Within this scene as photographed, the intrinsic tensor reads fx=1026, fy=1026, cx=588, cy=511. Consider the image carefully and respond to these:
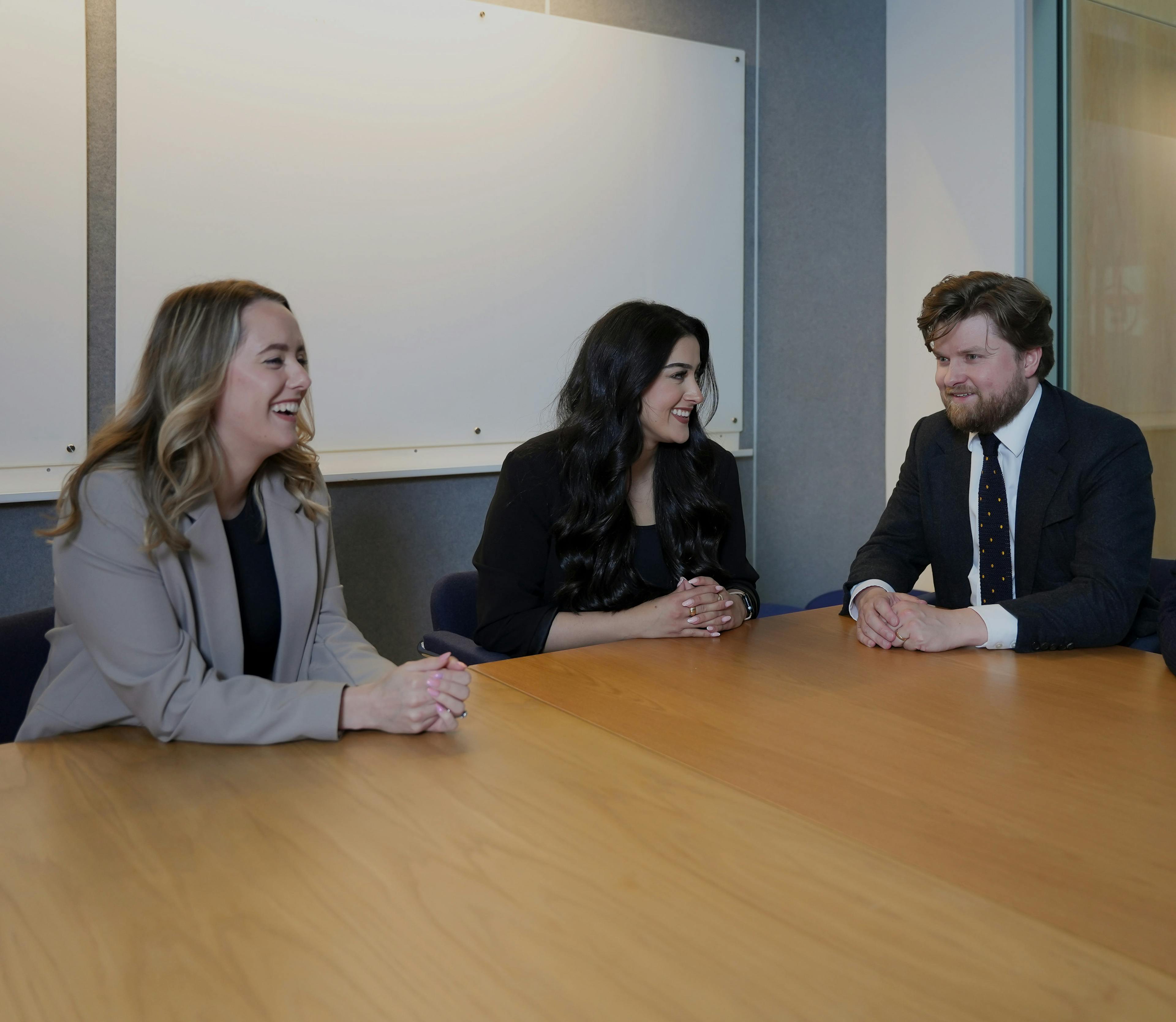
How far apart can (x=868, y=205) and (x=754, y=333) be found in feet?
2.81

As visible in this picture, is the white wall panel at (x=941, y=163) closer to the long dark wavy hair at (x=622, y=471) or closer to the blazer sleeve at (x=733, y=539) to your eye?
the blazer sleeve at (x=733, y=539)

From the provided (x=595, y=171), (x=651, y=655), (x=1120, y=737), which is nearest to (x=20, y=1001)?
(x=651, y=655)

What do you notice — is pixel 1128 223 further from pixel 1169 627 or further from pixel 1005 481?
pixel 1169 627

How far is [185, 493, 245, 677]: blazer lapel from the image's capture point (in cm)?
167

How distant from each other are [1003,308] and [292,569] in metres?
1.67

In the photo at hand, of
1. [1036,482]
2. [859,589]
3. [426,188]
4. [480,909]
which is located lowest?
[480,909]

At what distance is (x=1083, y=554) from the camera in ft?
6.95

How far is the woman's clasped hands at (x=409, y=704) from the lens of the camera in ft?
4.89

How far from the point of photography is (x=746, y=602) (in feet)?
7.95

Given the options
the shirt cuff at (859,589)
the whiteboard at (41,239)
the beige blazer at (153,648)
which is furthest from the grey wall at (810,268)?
the beige blazer at (153,648)

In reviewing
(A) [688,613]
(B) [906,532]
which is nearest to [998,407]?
(B) [906,532]

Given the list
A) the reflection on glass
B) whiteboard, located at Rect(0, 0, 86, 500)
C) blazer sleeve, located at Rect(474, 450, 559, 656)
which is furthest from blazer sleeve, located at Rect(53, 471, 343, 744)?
the reflection on glass

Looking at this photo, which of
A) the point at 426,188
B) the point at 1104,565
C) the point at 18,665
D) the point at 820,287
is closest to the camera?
the point at 18,665

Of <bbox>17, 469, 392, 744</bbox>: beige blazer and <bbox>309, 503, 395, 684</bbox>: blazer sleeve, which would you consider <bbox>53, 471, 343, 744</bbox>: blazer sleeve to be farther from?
<bbox>309, 503, 395, 684</bbox>: blazer sleeve
